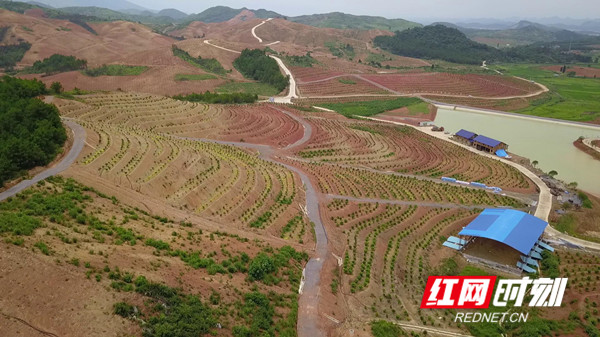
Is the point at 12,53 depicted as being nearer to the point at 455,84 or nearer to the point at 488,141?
the point at 488,141

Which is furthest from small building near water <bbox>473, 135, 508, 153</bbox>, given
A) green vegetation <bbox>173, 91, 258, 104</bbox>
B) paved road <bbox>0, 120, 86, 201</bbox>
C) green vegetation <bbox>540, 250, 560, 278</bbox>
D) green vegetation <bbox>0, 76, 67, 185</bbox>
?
green vegetation <bbox>0, 76, 67, 185</bbox>

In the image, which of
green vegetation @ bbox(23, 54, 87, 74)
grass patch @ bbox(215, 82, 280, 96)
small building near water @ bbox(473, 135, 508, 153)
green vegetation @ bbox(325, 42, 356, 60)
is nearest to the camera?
small building near water @ bbox(473, 135, 508, 153)

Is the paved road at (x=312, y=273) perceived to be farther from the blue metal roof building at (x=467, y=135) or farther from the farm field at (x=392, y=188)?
the blue metal roof building at (x=467, y=135)

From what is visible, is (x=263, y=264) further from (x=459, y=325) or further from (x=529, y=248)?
(x=529, y=248)

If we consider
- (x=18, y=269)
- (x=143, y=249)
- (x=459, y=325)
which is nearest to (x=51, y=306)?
(x=18, y=269)

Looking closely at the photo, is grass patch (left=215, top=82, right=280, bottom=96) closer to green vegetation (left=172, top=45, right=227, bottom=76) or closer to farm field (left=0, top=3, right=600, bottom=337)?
green vegetation (left=172, top=45, right=227, bottom=76)

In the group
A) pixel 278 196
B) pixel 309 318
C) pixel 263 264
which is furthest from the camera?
pixel 278 196
